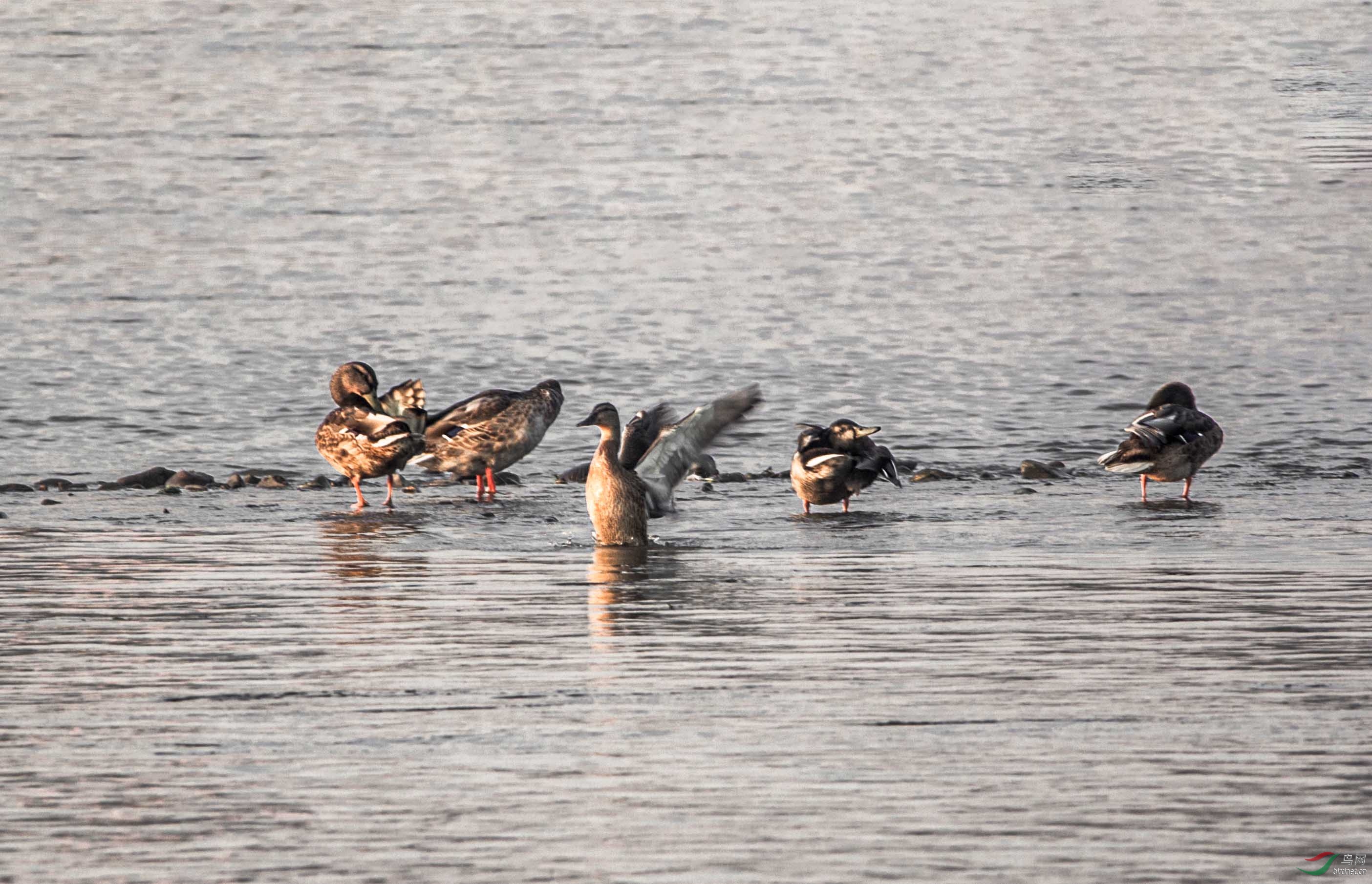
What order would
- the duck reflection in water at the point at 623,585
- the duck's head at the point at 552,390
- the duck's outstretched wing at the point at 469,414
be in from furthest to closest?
the duck's head at the point at 552,390, the duck's outstretched wing at the point at 469,414, the duck reflection in water at the point at 623,585

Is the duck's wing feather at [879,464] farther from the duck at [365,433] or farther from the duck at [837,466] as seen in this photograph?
the duck at [365,433]

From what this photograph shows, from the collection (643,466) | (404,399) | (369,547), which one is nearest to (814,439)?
(643,466)

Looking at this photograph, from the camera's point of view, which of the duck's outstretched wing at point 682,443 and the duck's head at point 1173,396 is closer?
the duck's outstretched wing at point 682,443

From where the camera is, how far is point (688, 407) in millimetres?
17859

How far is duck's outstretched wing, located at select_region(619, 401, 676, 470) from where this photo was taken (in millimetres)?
12641

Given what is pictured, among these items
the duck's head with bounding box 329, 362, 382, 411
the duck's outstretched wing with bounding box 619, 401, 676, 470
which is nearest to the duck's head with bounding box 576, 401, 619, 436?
the duck's outstretched wing with bounding box 619, 401, 676, 470

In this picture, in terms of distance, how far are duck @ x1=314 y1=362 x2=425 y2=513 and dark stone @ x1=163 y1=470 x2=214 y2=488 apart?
80 centimetres

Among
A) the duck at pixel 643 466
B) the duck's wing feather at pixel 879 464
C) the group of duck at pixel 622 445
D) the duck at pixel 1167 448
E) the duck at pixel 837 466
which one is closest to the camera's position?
the duck at pixel 643 466

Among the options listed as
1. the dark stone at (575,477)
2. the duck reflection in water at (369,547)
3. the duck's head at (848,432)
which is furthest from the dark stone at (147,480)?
the duck's head at (848,432)

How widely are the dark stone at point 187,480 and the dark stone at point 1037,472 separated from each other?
5620 millimetres

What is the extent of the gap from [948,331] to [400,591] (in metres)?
11.7

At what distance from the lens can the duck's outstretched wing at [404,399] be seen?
1519 centimetres

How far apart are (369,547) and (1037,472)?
530cm

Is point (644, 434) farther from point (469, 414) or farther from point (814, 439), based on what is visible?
point (469, 414)
